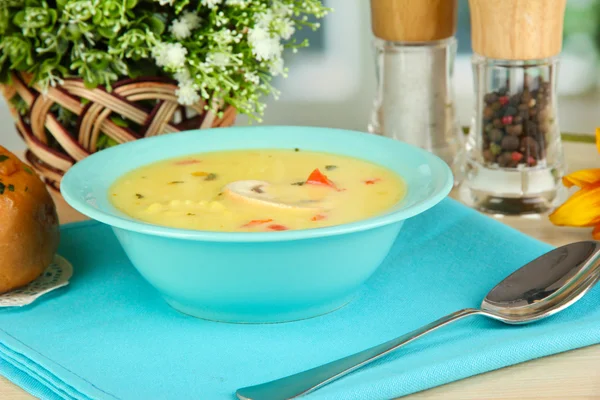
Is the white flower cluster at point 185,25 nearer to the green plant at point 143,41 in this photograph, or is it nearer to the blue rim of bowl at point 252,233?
the green plant at point 143,41

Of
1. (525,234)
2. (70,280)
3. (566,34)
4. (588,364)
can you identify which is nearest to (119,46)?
(70,280)

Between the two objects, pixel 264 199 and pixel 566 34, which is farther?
pixel 566 34

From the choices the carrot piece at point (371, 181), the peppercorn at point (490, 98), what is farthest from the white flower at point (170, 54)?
the peppercorn at point (490, 98)

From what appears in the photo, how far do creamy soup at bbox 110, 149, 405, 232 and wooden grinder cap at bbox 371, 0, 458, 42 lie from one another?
34 cm

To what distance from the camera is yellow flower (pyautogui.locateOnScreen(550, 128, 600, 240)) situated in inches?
48.6

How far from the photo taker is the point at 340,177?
1.15 meters

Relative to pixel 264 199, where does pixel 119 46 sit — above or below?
above

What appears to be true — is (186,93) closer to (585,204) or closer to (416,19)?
(416,19)

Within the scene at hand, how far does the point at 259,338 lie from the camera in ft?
3.14

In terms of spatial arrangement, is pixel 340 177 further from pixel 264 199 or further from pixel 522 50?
pixel 522 50

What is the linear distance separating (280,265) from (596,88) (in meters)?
1.26

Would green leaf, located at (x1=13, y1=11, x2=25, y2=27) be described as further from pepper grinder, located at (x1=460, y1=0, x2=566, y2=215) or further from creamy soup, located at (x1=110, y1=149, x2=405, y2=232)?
pepper grinder, located at (x1=460, y1=0, x2=566, y2=215)

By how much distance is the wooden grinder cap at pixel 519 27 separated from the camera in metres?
1.26

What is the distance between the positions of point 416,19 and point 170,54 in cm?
43
